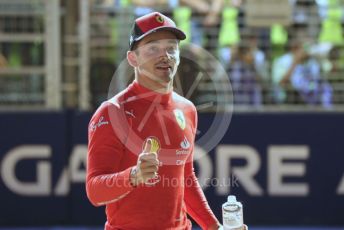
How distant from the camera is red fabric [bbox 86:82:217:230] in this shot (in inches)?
128

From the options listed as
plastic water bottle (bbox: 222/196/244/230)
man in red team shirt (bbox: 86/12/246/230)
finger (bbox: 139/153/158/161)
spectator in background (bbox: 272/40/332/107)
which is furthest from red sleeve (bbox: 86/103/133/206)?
spectator in background (bbox: 272/40/332/107)

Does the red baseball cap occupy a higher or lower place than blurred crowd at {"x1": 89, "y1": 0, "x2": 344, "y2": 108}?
higher

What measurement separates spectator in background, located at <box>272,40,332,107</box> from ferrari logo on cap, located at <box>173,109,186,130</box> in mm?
5119

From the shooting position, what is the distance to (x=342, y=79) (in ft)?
28.7

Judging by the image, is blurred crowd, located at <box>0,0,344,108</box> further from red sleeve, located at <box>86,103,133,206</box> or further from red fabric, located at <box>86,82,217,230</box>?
red sleeve, located at <box>86,103,133,206</box>

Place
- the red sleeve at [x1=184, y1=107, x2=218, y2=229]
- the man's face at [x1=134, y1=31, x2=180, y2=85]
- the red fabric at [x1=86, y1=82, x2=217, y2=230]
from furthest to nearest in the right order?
1. the red sleeve at [x1=184, y1=107, x2=218, y2=229]
2. the man's face at [x1=134, y1=31, x2=180, y2=85]
3. the red fabric at [x1=86, y1=82, x2=217, y2=230]

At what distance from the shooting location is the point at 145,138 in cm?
336

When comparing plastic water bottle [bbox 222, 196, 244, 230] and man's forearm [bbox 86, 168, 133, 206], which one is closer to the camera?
man's forearm [bbox 86, 168, 133, 206]

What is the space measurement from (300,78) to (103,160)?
19.1ft

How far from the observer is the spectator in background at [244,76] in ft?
28.3

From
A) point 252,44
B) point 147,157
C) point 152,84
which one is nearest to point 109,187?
point 147,157

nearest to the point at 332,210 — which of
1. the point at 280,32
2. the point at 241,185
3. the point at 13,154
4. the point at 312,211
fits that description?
the point at 312,211

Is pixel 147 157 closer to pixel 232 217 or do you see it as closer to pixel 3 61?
pixel 232 217

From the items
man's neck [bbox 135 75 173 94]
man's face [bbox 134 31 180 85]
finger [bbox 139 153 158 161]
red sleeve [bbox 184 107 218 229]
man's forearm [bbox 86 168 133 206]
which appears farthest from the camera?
red sleeve [bbox 184 107 218 229]
